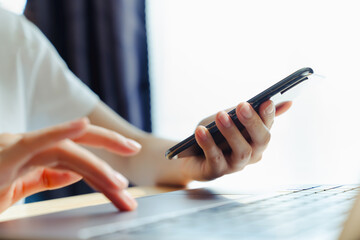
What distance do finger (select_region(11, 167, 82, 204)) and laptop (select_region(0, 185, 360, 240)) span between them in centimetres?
10

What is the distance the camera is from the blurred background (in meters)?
1.40

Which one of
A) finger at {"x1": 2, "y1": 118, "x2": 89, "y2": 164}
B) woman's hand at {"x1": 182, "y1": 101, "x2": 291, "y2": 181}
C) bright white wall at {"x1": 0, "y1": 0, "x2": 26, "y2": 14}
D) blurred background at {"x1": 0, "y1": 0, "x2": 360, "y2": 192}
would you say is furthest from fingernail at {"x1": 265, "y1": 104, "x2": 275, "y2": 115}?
bright white wall at {"x1": 0, "y1": 0, "x2": 26, "y2": 14}

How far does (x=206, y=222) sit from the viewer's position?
10.8 inches

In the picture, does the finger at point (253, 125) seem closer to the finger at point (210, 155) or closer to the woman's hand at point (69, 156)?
the finger at point (210, 155)

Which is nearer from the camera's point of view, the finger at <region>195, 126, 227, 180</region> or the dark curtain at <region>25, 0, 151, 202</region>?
the finger at <region>195, 126, 227, 180</region>

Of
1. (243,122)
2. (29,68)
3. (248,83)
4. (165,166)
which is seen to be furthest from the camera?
(248,83)

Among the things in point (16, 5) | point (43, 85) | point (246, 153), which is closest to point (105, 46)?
point (16, 5)

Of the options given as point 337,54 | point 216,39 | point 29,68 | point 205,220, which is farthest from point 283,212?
point 216,39

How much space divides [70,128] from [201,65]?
4.67 feet

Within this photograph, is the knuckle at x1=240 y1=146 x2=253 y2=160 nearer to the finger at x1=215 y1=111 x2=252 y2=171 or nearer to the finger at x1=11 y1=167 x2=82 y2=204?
the finger at x1=215 y1=111 x2=252 y2=171

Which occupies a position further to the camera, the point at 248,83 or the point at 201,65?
the point at 201,65

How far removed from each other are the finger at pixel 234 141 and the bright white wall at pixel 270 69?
634mm

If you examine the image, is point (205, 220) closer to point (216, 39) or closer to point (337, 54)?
point (337, 54)

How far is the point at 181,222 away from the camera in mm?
278
